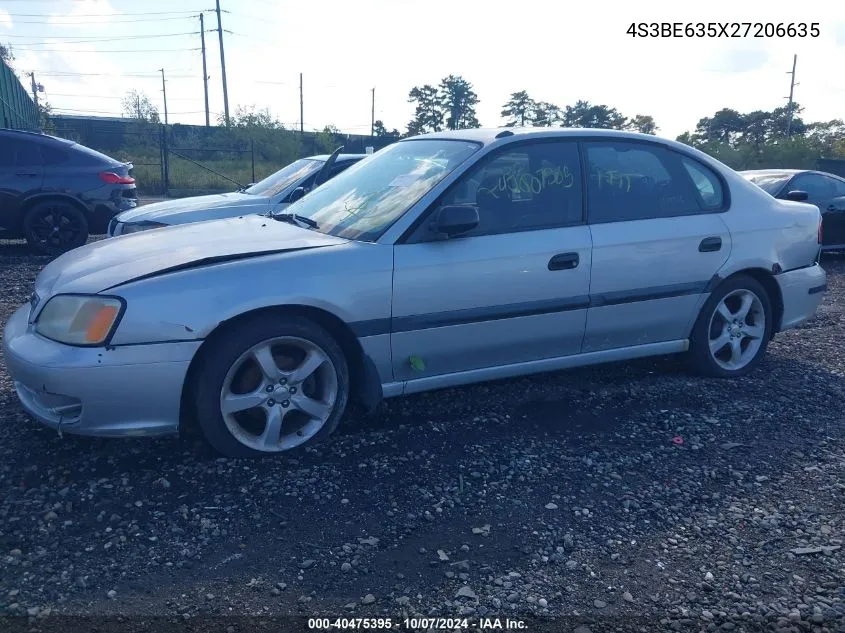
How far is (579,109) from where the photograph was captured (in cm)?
3159

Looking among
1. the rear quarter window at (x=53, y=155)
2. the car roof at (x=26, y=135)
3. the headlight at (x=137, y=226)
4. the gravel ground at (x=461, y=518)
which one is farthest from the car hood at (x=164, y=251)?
the car roof at (x=26, y=135)

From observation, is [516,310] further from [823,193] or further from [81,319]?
[823,193]

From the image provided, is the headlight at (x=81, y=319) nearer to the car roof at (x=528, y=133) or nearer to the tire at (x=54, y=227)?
the car roof at (x=528, y=133)

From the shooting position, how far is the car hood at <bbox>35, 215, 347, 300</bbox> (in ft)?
11.3

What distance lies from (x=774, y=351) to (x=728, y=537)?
3052 mm

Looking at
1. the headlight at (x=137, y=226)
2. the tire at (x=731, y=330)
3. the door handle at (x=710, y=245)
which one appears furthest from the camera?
the headlight at (x=137, y=226)

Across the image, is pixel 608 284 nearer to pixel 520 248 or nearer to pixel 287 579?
pixel 520 248

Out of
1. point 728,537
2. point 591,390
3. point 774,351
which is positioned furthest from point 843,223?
point 728,537

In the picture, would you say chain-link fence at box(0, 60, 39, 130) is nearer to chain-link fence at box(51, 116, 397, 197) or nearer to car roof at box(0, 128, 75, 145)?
chain-link fence at box(51, 116, 397, 197)

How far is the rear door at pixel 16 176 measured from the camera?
29.5 ft

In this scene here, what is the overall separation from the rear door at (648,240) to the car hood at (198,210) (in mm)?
4274

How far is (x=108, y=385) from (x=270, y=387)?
2.37ft

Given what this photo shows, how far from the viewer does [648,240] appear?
4.34m

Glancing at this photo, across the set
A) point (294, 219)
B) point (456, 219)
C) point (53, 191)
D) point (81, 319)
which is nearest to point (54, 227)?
point (53, 191)
